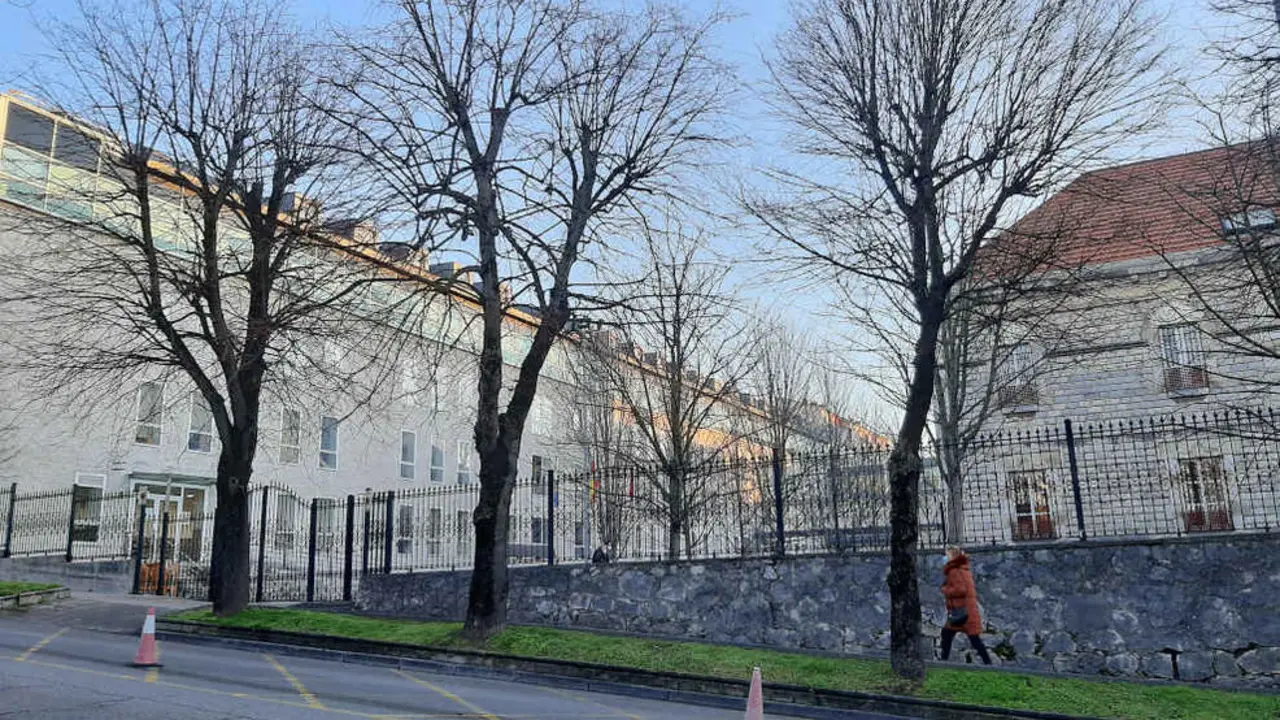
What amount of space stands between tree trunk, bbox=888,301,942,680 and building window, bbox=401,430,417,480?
33.6 meters

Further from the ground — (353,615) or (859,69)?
(859,69)

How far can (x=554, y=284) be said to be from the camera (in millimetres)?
15117

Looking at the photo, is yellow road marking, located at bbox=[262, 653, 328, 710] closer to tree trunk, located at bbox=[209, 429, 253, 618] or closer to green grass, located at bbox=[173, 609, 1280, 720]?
green grass, located at bbox=[173, 609, 1280, 720]

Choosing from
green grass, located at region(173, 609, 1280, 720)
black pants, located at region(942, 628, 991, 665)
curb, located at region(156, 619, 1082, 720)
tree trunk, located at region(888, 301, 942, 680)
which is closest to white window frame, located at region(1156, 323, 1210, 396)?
black pants, located at region(942, 628, 991, 665)

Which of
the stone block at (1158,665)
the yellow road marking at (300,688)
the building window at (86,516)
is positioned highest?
the building window at (86,516)

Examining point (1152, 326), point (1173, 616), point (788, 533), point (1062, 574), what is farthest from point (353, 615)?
point (1152, 326)

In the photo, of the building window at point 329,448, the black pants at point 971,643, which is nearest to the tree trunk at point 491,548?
the black pants at point 971,643

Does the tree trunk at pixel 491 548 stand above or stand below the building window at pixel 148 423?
below

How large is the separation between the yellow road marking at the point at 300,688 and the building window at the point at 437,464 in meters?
31.4

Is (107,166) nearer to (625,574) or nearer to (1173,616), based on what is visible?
(625,574)

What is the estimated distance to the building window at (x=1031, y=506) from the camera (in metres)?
14.2

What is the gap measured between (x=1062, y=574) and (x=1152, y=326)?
17799 mm

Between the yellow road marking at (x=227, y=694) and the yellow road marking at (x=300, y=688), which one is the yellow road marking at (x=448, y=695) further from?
the yellow road marking at (x=300, y=688)

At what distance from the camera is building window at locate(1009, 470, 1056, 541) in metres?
14.2
